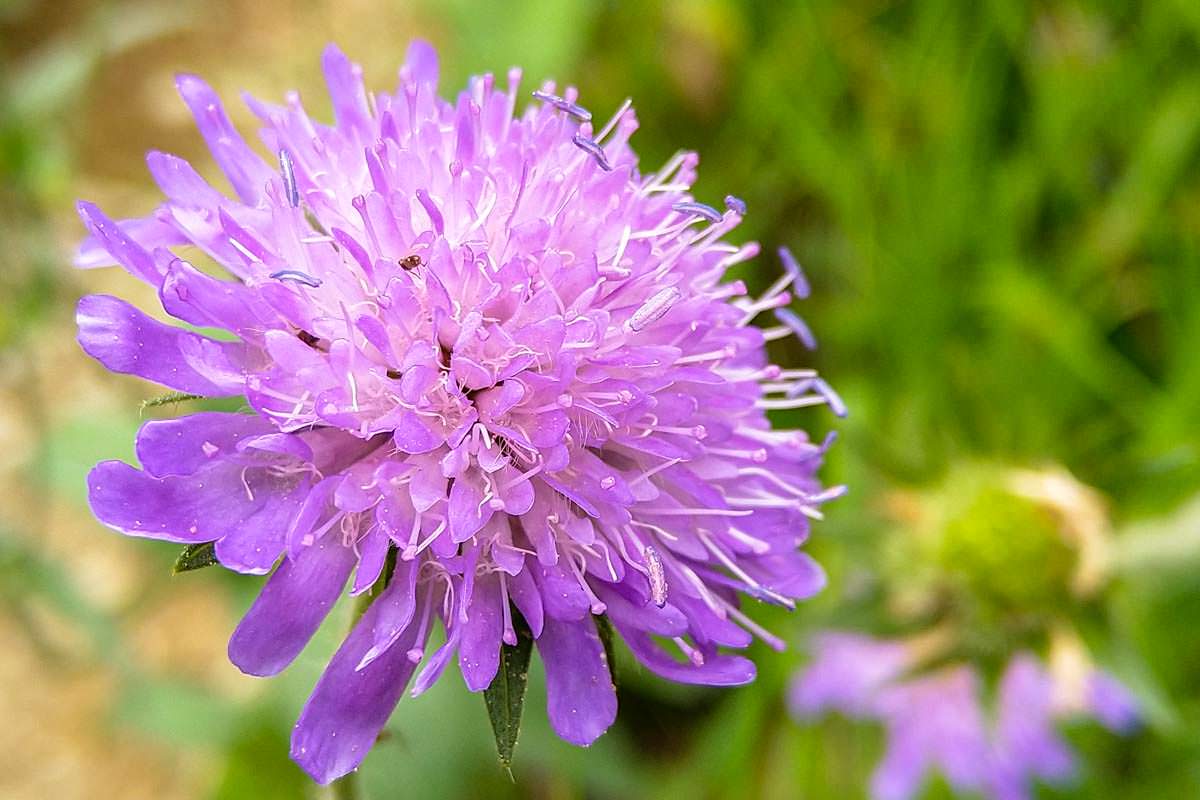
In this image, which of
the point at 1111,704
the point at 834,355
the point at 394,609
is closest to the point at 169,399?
the point at 394,609

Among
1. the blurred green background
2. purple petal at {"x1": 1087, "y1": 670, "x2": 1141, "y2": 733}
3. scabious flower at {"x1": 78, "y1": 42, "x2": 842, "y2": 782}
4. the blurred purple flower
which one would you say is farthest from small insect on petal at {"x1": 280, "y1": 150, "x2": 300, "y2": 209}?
purple petal at {"x1": 1087, "y1": 670, "x2": 1141, "y2": 733}

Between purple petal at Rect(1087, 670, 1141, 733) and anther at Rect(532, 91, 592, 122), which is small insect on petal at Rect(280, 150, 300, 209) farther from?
purple petal at Rect(1087, 670, 1141, 733)

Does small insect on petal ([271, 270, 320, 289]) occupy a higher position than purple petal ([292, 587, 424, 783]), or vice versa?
small insect on petal ([271, 270, 320, 289])

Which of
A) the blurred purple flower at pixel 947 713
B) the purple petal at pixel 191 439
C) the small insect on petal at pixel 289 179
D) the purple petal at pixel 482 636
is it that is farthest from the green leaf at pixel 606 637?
the blurred purple flower at pixel 947 713

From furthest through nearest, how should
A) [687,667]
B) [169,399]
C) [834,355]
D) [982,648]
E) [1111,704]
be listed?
[834,355], [1111,704], [982,648], [687,667], [169,399]

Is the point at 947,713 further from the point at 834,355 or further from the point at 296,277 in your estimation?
the point at 296,277

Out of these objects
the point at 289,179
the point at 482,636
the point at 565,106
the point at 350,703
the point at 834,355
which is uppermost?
the point at 834,355
